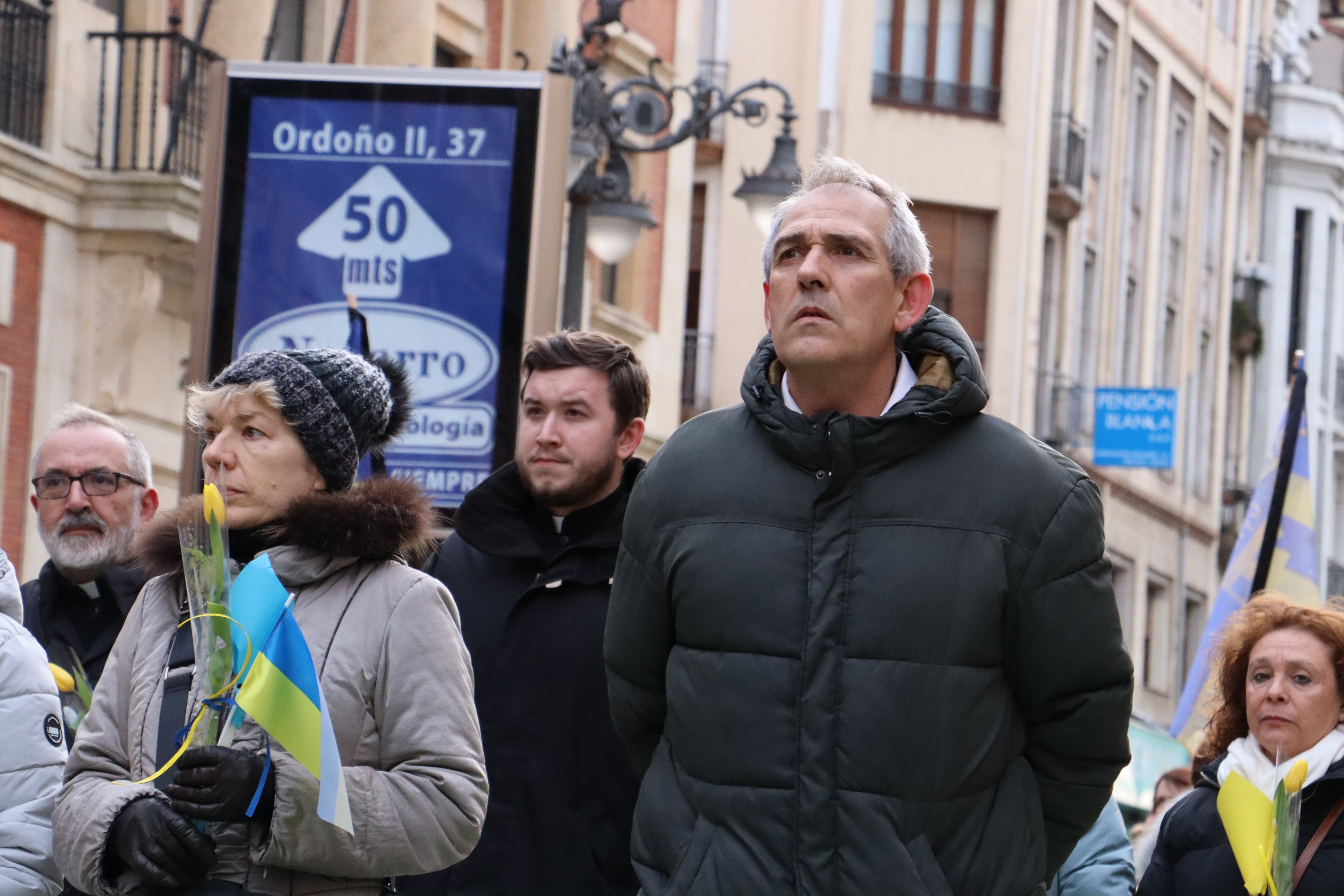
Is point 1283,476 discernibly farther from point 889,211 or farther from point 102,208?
point 102,208

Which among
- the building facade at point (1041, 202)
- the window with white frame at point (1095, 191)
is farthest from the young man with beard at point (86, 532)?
the window with white frame at point (1095, 191)

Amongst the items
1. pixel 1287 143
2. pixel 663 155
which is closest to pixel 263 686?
pixel 663 155

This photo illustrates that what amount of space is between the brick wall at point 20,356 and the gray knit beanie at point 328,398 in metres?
11.1

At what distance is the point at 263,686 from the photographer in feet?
14.0

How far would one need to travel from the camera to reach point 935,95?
36.3 meters

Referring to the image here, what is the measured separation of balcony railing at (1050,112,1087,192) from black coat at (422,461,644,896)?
31186 millimetres

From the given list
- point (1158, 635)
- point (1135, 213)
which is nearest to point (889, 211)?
point (1135, 213)

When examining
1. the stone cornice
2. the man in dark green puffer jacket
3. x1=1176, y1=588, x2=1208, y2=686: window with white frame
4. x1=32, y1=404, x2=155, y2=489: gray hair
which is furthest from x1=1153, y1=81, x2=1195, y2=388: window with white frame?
the man in dark green puffer jacket

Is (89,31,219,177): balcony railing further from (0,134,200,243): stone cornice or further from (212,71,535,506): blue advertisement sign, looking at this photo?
(212,71,535,506): blue advertisement sign

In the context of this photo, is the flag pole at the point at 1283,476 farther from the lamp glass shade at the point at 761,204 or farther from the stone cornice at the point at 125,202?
the stone cornice at the point at 125,202

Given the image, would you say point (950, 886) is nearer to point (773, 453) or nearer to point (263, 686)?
point (773, 453)

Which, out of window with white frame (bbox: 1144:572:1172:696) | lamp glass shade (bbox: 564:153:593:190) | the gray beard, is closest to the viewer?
the gray beard

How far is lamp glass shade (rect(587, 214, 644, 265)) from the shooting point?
549 inches

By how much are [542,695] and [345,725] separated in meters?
1.45
